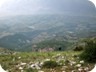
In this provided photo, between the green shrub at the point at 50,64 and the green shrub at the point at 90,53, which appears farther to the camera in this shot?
the green shrub at the point at 90,53

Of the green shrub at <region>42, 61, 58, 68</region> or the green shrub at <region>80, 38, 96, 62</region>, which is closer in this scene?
the green shrub at <region>42, 61, 58, 68</region>

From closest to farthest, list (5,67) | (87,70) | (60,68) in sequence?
(87,70)
(60,68)
(5,67)

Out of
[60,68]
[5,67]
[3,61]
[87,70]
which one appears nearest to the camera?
[87,70]

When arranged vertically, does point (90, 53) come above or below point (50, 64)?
above

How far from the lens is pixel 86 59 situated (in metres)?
11.0

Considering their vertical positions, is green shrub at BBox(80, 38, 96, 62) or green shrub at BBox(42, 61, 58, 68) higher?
green shrub at BBox(80, 38, 96, 62)

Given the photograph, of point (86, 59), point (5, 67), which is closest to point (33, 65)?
point (5, 67)

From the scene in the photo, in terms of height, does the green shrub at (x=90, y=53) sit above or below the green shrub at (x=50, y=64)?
above

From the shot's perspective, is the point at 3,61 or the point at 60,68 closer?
the point at 60,68

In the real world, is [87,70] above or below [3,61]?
above

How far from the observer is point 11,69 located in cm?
1056

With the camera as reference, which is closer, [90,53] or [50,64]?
[50,64]

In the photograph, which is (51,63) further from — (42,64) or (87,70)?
(87,70)

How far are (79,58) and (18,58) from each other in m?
2.58
